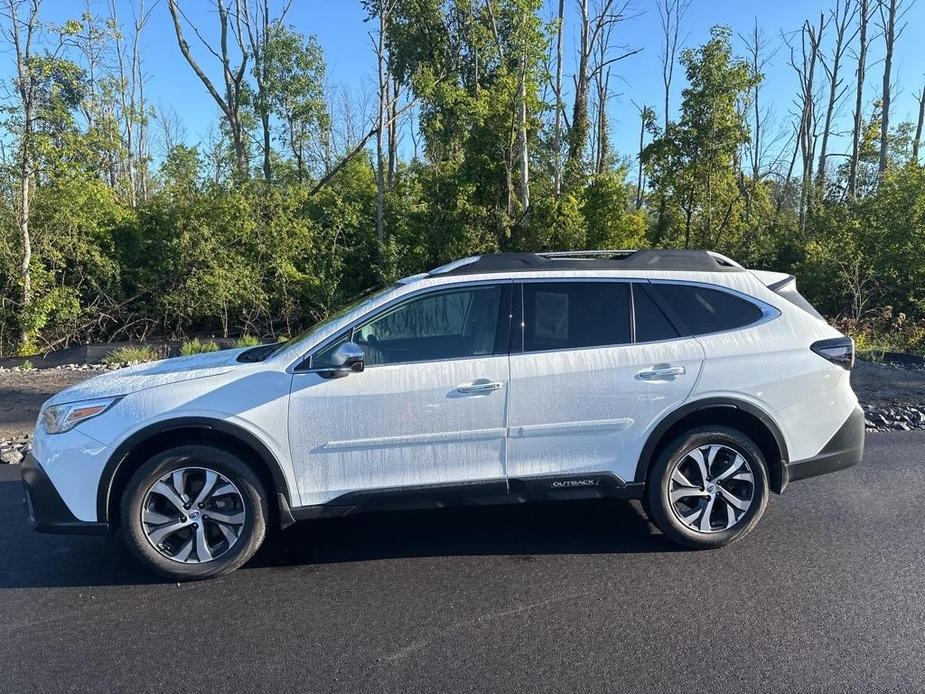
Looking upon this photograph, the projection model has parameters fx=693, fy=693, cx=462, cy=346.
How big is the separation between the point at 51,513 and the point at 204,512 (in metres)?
0.82

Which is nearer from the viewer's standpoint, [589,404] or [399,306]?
[589,404]

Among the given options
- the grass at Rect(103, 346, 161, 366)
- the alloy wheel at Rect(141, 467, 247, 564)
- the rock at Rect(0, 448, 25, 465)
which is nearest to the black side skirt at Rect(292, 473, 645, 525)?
the alloy wheel at Rect(141, 467, 247, 564)

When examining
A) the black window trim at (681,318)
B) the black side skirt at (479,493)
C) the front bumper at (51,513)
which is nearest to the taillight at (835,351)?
the black window trim at (681,318)

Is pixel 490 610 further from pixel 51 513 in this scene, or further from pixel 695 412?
pixel 51 513

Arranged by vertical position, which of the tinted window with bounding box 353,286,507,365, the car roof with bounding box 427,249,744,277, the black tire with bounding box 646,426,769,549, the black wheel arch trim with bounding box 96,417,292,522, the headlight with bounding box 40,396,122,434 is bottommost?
the black tire with bounding box 646,426,769,549

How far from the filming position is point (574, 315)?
14.0 ft

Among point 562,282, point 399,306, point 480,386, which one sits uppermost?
point 562,282

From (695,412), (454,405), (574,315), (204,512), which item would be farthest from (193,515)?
(695,412)

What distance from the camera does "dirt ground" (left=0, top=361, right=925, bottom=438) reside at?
27.1 ft

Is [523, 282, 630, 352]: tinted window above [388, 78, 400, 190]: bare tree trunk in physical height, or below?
below

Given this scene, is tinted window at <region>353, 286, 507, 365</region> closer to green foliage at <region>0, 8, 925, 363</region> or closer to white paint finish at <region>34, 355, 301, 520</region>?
white paint finish at <region>34, 355, 301, 520</region>

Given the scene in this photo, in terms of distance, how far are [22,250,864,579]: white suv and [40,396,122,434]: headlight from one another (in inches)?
0.4

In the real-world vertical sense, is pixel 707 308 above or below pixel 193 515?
above

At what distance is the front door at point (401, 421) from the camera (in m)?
3.94
